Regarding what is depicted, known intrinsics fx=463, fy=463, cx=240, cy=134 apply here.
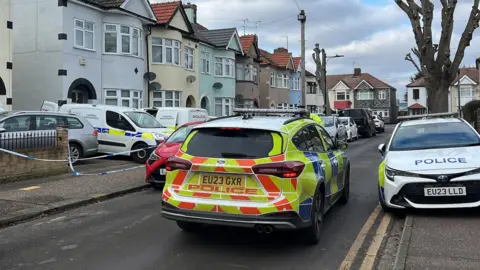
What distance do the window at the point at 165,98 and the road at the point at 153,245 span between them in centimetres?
1912

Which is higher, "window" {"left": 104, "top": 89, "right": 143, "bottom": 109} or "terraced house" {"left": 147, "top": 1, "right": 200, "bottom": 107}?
"terraced house" {"left": 147, "top": 1, "right": 200, "bottom": 107}

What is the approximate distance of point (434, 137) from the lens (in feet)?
26.4

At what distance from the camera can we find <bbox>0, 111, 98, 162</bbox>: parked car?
1136 centimetres

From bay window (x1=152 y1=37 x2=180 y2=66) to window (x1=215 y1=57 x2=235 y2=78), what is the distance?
7.20 metres

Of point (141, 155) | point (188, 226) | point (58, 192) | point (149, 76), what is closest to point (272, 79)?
point (149, 76)

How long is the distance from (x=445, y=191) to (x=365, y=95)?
78973 mm

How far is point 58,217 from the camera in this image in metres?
7.87

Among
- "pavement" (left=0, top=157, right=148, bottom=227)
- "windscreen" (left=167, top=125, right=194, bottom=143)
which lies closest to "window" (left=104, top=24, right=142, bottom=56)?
"pavement" (left=0, top=157, right=148, bottom=227)

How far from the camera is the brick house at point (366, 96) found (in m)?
81.6

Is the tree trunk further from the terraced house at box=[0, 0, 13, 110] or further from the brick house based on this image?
the brick house

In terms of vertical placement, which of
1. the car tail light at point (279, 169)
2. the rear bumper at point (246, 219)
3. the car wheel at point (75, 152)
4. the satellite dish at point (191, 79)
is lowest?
the rear bumper at point (246, 219)

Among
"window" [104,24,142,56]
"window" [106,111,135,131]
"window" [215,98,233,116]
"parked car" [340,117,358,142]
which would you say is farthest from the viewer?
"window" [215,98,233,116]

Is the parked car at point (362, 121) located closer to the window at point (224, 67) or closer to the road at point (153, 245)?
the window at point (224, 67)

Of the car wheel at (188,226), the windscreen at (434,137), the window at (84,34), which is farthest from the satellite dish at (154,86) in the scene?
the car wheel at (188,226)
